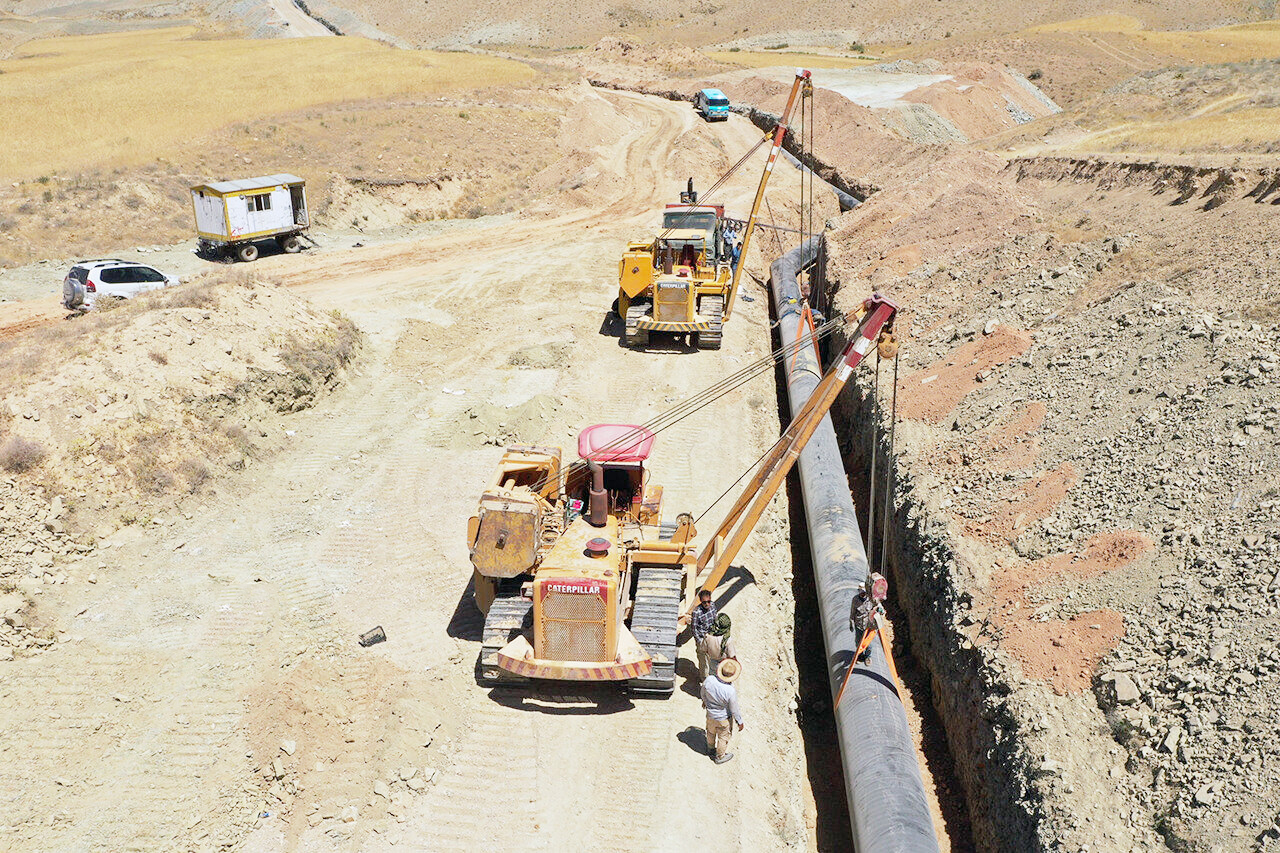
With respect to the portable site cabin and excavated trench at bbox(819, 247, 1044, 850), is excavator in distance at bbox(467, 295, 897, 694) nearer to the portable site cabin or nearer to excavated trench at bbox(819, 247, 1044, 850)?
excavated trench at bbox(819, 247, 1044, 850)

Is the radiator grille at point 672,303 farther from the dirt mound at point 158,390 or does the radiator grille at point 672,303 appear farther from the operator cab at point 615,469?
the operator cab at point 615,469

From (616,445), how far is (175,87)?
5029cm

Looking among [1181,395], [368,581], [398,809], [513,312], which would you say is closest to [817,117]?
[513,312]

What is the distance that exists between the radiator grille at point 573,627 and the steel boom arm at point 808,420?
197cm

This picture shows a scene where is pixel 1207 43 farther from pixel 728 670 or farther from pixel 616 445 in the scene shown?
pixel 728 670

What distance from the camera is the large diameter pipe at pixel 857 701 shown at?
963cm

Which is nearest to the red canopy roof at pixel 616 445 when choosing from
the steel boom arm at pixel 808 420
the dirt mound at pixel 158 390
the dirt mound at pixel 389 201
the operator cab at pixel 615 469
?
the operator cab at pixel 615 469

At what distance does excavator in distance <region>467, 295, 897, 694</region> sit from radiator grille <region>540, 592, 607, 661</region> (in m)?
0.01

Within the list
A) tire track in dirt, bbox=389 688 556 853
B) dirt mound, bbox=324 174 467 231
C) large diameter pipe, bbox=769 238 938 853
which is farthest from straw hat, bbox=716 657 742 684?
dirt mound, bbox=324 174 467 231

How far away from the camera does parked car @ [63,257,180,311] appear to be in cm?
2422

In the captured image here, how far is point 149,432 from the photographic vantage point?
16812 mm

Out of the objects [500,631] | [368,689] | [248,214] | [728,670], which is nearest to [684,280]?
[500,631]

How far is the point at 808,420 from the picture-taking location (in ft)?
39.7

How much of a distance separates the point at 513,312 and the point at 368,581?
13077 millimetres
